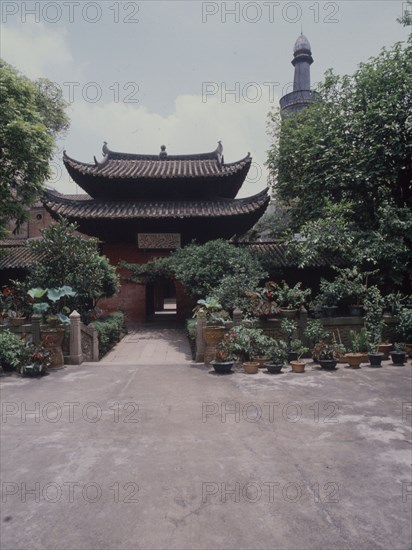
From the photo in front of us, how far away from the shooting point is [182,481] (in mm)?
3719

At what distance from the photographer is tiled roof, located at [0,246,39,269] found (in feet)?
48.3

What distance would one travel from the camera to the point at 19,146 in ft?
40.2

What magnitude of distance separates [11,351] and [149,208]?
9.08 m

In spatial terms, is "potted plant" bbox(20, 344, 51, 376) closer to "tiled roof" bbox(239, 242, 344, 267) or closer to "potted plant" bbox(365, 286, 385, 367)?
"potted plant" bbox(365, 286, 385, 367)

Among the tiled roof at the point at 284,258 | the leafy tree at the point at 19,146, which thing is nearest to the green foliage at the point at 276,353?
the tiled roof at the point at 284,258

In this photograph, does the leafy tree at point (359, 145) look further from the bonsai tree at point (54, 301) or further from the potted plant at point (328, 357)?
the bonsai tree at point (54, 301)

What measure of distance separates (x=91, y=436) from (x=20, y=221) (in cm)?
1166

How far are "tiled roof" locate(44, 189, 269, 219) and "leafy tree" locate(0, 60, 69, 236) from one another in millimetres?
1612

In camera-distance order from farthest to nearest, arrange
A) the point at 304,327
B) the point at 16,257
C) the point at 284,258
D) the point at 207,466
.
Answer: the point at 16,257, the point at 284,258, the point at 304,327, the point at 207,466

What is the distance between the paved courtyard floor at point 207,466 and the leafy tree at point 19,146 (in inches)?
337

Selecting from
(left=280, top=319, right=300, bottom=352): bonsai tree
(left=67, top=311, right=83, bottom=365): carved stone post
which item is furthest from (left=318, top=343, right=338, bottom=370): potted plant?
(left=67, top=311, right=83, bottom=365): carved stone post

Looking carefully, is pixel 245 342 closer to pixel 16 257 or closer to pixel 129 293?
pixel 129 293

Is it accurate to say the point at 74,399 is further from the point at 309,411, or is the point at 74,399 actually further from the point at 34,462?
the point at 309,411

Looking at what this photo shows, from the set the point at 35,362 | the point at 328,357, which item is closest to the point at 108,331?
the point at 35,362
